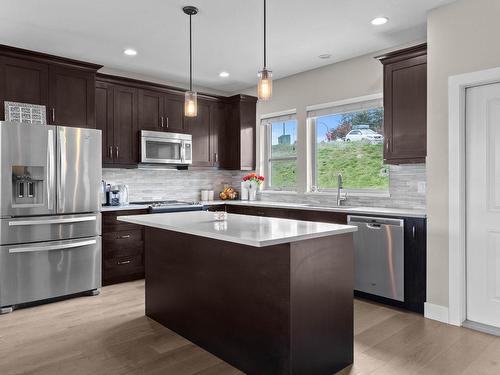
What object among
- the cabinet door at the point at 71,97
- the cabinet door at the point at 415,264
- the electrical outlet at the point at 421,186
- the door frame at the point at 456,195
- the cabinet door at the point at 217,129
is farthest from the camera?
the cabinet door at the point at 217,129

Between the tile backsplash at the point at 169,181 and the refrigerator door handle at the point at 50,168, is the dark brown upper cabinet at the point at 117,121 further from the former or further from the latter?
the refrigerator door handle at the point at 50,168

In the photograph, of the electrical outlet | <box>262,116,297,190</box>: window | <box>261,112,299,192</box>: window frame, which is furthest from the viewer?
<box>261,112,299,192</box>: window frame

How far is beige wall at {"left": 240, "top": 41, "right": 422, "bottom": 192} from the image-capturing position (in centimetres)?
445

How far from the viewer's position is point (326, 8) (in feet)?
10.8

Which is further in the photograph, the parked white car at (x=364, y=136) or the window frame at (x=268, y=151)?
the window frame at (x=268, y=151)

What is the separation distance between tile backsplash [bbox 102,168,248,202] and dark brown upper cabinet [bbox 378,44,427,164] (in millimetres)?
2995

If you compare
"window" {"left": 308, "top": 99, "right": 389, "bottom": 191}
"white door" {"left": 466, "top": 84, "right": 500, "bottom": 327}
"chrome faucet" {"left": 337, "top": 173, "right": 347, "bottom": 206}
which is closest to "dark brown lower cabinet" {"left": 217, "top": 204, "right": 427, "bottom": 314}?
"white door" {"left": 466, "top": 84, "right": 500, "bottom": 327}

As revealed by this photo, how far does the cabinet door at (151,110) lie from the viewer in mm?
5027

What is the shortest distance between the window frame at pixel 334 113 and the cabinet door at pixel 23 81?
10.8 feet

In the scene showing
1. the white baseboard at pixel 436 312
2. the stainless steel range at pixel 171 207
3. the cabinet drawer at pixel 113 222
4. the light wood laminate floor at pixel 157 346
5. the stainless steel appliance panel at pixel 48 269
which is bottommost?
the light wood laminate floor at pixel 157 346

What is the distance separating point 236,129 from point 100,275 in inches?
118

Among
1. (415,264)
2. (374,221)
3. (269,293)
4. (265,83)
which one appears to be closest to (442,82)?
(374,221)

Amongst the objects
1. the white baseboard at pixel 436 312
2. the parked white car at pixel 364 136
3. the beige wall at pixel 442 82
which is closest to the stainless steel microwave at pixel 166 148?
the parked white car at pixel 364 136

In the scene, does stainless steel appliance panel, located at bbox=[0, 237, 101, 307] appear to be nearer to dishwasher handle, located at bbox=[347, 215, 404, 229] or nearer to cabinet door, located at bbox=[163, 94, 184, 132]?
cabinet door, located at bbox=[163, 94, 184, 132]
